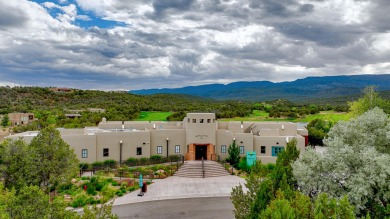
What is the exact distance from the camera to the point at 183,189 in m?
24.7

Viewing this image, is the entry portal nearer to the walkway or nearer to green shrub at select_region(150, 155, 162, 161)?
green shrub at select_region(150, 155, 162, 161)

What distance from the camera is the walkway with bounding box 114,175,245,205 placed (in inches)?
904

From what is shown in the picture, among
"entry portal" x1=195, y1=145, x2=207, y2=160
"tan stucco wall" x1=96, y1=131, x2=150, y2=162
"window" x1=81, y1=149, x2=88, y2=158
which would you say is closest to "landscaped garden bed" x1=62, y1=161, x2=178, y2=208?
"window" x1=81, y1=149, x2=88, y2=158

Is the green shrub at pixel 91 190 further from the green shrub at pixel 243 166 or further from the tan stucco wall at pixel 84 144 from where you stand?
the green shrub at pixel 243 166

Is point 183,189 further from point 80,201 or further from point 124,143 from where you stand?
point 124,143

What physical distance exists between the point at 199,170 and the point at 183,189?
4.50 metres

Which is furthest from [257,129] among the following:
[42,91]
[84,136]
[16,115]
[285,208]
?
[42,91]

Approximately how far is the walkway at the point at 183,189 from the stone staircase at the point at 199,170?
698 mm

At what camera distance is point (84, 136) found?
2888 cm

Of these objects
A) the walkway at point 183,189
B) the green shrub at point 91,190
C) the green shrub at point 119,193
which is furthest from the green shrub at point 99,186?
the walkway at point 183,189

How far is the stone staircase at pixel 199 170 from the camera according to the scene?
93.2ft

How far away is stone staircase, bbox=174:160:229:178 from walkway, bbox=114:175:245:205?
27.5 inches

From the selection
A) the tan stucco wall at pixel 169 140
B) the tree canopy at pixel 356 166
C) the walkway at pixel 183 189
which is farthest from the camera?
the tan stucco wall at pixel 169 140

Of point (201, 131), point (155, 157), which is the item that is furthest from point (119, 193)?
point (201, 131)
